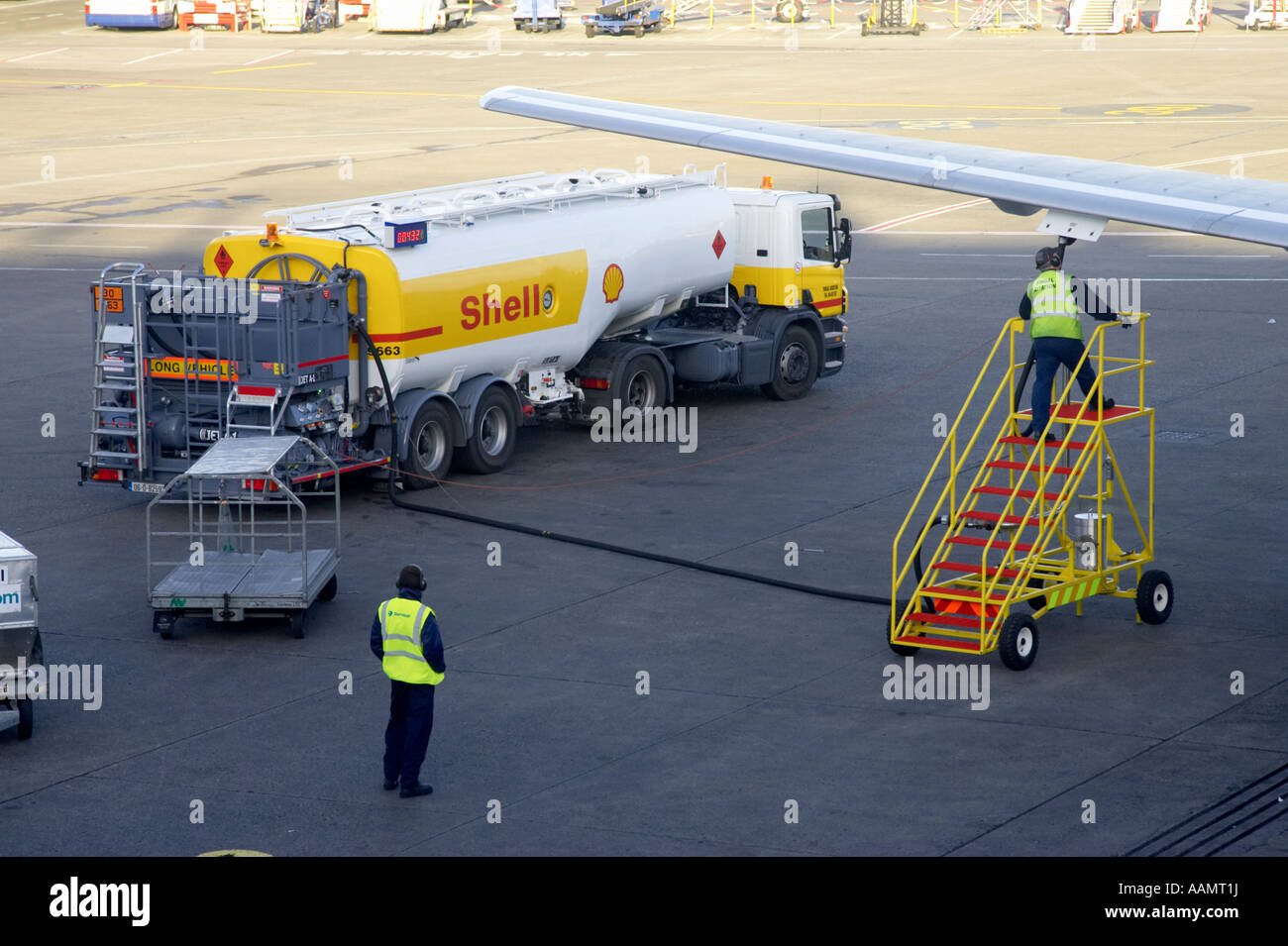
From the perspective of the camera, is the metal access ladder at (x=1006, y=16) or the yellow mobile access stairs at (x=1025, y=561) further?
the metal access ladder at (x=1006, y=16)

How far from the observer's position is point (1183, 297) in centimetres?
4006

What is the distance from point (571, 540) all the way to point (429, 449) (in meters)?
3.88

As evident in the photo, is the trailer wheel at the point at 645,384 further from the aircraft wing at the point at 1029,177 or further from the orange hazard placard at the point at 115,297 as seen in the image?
the orange hazard placard at the point at 115,297

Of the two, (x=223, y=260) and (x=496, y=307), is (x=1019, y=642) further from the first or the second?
(x=223, y=260)

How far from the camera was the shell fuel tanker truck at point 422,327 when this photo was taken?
24.4 metres

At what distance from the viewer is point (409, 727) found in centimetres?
1520

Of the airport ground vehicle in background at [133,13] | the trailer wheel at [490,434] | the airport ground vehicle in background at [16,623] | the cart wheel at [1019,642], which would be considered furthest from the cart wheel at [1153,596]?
the airport ground vehicle in background at [133,13]

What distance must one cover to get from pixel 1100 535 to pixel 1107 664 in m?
1.73

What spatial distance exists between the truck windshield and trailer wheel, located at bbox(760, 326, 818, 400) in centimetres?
141

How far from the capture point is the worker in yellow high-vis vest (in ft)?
49.8

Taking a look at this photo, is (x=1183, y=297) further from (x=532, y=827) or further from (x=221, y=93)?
(x=221, y=93)

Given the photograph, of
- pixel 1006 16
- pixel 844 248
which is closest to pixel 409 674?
pixel 844 248

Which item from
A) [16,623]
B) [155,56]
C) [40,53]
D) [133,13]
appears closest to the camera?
[16,623]

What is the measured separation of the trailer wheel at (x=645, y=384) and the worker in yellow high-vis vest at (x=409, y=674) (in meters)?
14.2
